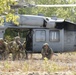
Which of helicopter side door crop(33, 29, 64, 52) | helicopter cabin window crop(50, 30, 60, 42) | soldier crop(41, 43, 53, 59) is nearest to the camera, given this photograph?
soldier crop(41, 43, 53, 59)

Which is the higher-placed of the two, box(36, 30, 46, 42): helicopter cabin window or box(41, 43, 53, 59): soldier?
box(36, 30, 46, 42): helicopter cabin window

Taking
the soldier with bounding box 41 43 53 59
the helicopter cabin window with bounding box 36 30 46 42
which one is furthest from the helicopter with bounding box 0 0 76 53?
the soldier with bounding box 41 43 53 59

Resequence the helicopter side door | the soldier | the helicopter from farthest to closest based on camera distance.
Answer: the helicopter side door → the helicopter → the soldier

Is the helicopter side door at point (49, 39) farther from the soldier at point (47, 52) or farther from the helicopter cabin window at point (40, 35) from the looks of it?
the soldier at point (47, 52)

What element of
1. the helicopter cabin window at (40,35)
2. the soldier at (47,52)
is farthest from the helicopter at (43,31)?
the soldier at (47,52)

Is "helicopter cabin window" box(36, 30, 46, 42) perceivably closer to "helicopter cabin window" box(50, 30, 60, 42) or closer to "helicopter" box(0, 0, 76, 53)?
"helicopter" box(0, 0, 76, 53)

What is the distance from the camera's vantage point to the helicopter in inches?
723

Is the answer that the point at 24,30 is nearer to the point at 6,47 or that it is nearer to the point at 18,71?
the point at 6,47

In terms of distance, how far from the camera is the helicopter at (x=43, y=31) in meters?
18.4

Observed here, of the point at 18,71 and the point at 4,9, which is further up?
the point at 4,9

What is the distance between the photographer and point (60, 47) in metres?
18.8

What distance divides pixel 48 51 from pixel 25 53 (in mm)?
1164

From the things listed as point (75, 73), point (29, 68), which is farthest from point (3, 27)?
point (75, 73)

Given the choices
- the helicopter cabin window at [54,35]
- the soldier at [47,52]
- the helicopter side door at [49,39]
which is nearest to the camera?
the soldier at [47,52]
